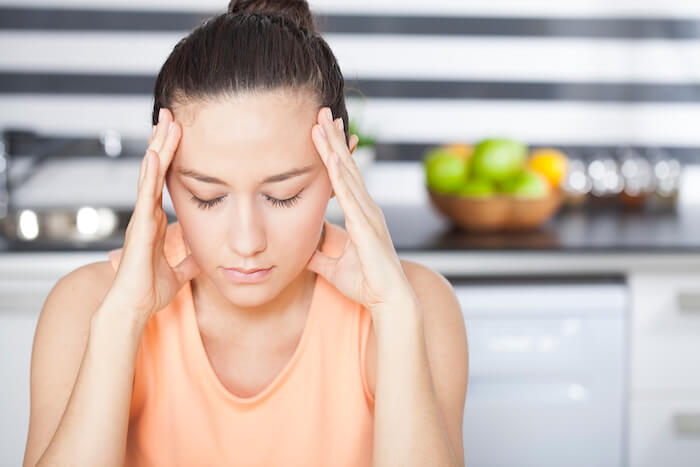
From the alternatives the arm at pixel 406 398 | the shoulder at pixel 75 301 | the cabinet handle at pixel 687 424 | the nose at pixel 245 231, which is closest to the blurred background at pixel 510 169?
the cabinet handle at pixel 687 424

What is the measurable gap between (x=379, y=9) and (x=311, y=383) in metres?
→ 1.81

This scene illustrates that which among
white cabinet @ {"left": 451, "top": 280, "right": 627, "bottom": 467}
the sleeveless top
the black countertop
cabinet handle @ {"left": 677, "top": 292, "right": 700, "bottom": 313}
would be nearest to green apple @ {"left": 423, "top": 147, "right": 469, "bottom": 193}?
the black countertop

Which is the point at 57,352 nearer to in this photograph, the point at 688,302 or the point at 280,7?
the point at 280,7

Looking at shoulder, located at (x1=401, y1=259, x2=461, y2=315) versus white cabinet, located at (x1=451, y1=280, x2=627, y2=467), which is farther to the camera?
white cabinet, located at (x1=451, y1=280, x2=627, y2=467)

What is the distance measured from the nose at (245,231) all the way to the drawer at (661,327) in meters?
1.35

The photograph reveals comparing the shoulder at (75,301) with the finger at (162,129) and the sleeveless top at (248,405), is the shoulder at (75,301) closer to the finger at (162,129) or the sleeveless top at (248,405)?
the sleeveless top at (248,405)

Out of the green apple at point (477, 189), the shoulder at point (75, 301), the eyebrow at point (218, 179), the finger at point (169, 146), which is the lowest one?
the shoulder at point (75, 301)

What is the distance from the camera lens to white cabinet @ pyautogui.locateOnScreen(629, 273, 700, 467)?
1.96 metres

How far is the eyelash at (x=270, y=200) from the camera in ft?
3.23

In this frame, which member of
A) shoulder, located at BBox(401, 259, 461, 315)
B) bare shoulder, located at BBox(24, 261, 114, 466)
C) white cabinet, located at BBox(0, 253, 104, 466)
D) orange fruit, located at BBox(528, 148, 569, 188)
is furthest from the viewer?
orange fruit, located at BBox(528, 148, 569, 188)

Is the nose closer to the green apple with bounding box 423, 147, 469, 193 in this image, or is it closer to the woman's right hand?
the woman's right hand

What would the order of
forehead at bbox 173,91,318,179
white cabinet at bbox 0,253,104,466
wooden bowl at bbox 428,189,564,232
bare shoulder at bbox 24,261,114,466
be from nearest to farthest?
1. forehead at bbox 173,91,318,179
2. bare shoulder at bbox 24,261,114,466
3. white cabinet at bbox 0,253,104,466
4. wooden bowl at bbox 428,189,564,232

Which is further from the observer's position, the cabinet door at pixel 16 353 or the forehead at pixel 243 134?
the cabinet door at pixel 16 353

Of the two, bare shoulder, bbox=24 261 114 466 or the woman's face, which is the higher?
the woman's face
